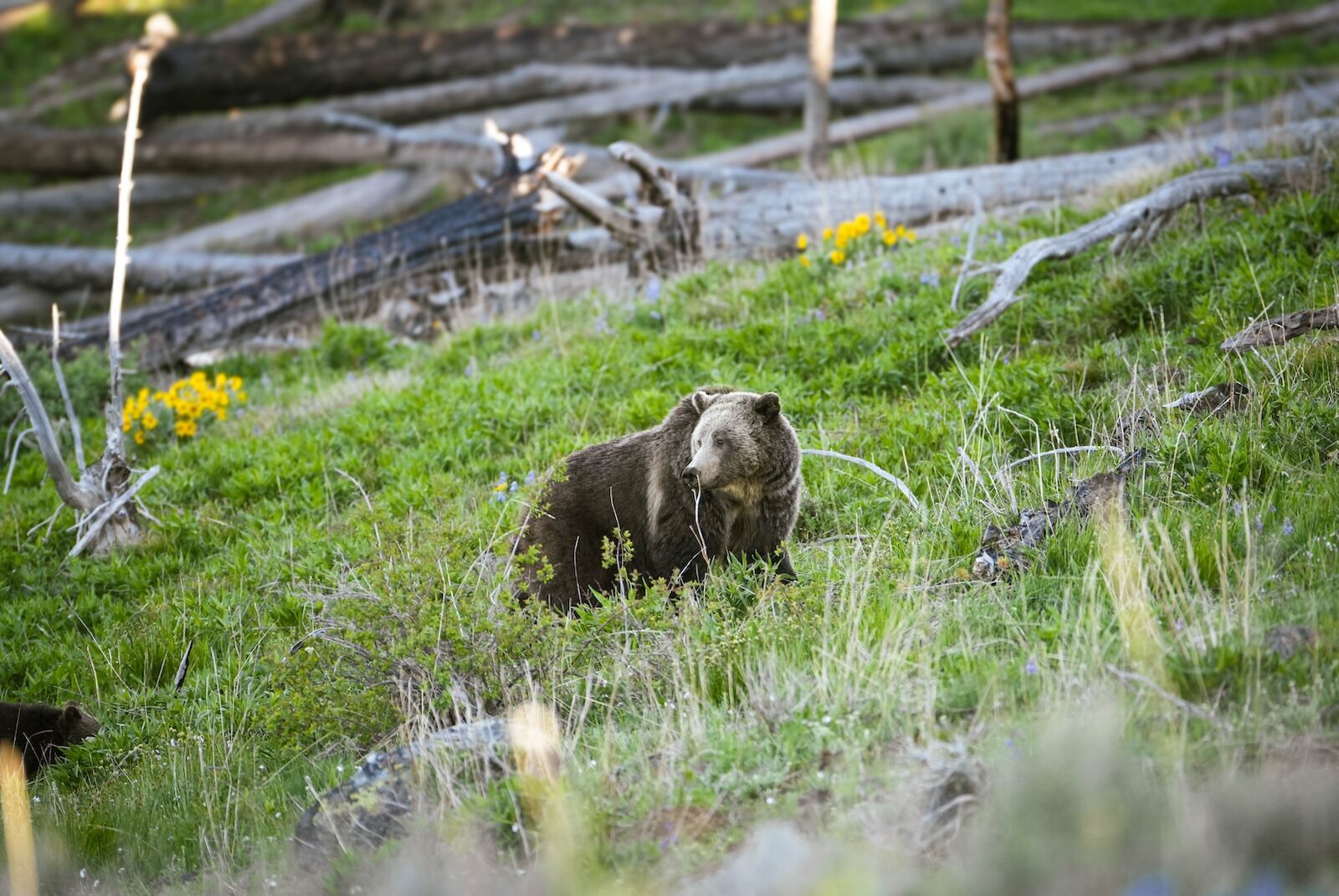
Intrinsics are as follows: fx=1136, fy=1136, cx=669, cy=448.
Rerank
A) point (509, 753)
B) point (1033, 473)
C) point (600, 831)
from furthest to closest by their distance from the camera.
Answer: point (1033, 473)
point (509, 753)
point (600, 831)

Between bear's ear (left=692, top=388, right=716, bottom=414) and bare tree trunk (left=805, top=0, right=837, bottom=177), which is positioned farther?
bare tree trunk (left=805, top=0, right=837, bottom=177)

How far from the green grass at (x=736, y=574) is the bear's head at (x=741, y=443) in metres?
0.43

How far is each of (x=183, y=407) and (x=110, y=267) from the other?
618 centimetres

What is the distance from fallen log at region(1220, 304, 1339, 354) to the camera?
5.26m

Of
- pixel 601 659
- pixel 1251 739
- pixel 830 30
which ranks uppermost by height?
pixel 830 30

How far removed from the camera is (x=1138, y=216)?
7.16m

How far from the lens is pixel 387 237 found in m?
10.4

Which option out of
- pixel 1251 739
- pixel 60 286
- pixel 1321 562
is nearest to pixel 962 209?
pixel 1321 562

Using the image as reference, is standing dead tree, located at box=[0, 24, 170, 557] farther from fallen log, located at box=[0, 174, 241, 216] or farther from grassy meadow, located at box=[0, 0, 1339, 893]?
fallen log, located at box=[0, 174, 241, 216]

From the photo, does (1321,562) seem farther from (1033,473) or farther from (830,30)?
(830,30)

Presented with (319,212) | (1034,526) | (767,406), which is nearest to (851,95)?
(319,212)

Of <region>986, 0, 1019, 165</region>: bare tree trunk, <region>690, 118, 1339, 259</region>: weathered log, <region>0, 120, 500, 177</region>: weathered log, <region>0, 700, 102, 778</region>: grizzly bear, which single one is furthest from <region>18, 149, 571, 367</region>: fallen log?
<region>0, 700, 102, 778</region>: grizzly bear

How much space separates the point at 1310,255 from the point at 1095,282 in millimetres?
1162

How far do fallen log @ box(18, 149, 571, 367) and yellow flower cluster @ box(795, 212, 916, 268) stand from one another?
8.64ft
